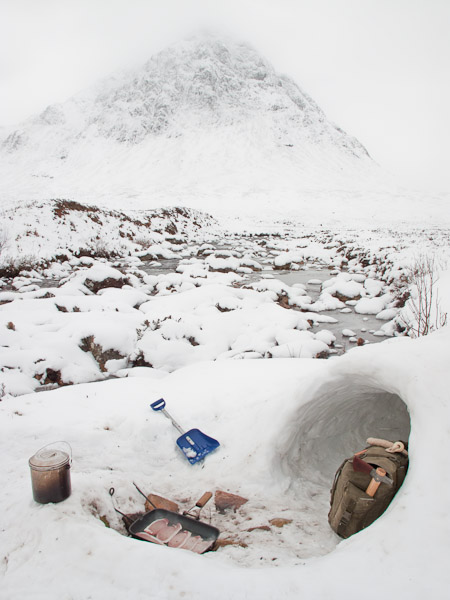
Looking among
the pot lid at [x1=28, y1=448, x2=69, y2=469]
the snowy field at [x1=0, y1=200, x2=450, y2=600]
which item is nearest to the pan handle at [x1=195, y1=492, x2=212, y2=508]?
the snowy field at [x1=0, y1=200, x2=450, y2=600]

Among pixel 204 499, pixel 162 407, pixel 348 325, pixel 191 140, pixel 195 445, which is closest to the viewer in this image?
pixel 204 499

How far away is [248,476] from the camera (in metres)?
3.05

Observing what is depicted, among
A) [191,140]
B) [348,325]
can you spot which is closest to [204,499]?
[348,325]

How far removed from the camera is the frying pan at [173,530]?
89.7 inches

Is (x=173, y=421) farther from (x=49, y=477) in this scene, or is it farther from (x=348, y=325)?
(x=348, y=325)

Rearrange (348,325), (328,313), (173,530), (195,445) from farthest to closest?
(328,313) < (348,325) < (195,445) < (173,530)

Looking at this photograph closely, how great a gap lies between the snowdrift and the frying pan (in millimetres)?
→ 130

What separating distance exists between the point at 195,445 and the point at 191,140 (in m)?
77.1

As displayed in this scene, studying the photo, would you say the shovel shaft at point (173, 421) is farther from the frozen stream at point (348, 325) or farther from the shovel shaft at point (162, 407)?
the frozen stream at point (348, 325)

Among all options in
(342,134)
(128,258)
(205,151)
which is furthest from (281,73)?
(128,258)

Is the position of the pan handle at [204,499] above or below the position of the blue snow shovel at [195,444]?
above

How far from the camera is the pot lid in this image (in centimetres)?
217

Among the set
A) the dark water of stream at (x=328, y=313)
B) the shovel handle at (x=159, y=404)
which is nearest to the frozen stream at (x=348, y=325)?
the dark water of stream at (x=328, y=313)

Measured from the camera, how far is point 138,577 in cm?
173
